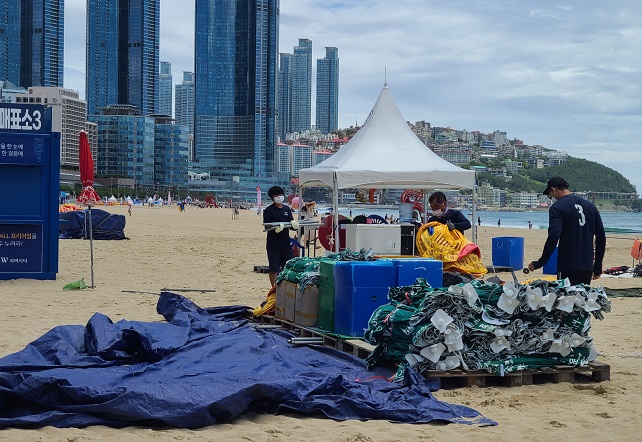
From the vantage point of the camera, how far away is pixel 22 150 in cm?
1354

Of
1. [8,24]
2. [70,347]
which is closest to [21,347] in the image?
[70,347]

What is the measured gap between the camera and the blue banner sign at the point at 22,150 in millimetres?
13430

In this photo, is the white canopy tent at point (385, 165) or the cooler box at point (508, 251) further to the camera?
the cooler box at point (508, 251)

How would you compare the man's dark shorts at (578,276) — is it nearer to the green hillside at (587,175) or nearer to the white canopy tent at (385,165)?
the white canopy tent at (385,165)

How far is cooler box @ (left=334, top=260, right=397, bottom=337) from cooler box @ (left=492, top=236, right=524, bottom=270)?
10412 millimetres

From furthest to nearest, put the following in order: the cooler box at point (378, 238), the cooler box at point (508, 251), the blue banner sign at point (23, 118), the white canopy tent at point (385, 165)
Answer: the cooler box at point (508, 251), the blue banner sign at point (23, 118), the white canopy tent at point (385, 165), the cooler box at point (378, 238)

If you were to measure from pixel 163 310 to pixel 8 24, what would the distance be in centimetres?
19160

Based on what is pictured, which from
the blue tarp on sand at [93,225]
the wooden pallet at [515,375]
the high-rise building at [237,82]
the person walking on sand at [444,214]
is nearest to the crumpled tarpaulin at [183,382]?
the wooden pallet at [515,375]

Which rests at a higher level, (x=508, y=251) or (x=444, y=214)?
(x=444, y=214)

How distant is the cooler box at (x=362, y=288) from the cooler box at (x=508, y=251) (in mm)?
10412

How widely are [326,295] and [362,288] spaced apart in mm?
653

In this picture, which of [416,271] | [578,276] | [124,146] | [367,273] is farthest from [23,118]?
[124,146]

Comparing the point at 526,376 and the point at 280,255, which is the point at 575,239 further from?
the point at 280,255

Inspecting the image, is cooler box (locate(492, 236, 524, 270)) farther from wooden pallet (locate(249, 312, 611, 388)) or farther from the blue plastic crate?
wooden pallet (locate(249, 312, 611, 388))
